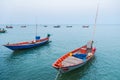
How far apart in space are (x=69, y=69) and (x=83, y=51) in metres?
7.37

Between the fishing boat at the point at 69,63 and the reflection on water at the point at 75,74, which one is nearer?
the fishing boat at the point at 69,63

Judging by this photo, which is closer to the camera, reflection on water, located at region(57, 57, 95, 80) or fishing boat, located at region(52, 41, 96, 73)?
fishing boat, located at region(52, 41, 96, 73)

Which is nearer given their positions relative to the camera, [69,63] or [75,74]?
[69,63]

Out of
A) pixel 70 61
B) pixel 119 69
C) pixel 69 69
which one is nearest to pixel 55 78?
pixel 69 69

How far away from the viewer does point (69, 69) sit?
16312 mm

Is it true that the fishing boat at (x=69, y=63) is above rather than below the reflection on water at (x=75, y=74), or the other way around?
above

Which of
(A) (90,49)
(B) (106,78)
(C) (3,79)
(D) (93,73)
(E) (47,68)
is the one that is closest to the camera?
(C) (3,79)

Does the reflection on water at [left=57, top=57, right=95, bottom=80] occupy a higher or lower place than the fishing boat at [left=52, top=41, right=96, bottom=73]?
lower

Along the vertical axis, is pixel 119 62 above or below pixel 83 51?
below

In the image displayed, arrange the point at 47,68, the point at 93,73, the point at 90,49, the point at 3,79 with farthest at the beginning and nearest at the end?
the point at 90,49, the point at 47,68, the point at 93,73, the point at 3,79

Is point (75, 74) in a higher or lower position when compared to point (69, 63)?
lower

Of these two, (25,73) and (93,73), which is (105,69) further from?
(25,73)

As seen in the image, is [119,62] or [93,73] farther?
[119,62]

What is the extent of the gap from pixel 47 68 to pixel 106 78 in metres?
7.97
